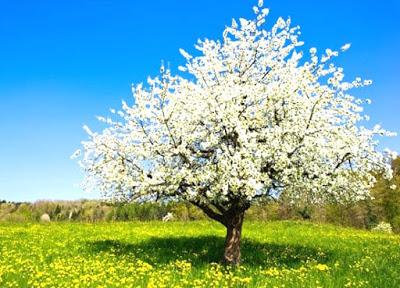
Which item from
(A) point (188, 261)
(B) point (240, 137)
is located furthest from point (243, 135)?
(A) point (188, 261)

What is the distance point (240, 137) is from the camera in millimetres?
16469

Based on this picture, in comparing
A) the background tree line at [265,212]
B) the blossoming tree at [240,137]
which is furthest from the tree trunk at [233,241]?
the background tree line at [265,212]

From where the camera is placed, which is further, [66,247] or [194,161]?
[66,247]

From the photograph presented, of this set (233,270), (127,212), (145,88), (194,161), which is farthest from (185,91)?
(127,212)

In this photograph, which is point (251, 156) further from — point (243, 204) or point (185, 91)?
point (185, 91)

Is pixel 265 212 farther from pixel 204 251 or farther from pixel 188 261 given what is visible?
pixel 188 261

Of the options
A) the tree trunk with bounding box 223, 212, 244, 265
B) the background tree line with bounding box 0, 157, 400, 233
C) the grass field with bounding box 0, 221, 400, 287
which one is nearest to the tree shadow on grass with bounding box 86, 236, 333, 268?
the grass field with bounding box 0, 221, 400, 287

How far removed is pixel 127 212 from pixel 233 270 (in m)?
57.8

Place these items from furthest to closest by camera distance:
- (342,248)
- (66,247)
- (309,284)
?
(342,248) → (66,247) → (309,284)

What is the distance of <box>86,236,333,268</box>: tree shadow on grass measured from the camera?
19328 millimetres

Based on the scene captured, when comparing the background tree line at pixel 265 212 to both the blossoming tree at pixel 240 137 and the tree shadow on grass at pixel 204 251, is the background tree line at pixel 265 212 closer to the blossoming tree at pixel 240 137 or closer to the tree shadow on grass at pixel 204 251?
the tree shadow on grass at pixel 204 251

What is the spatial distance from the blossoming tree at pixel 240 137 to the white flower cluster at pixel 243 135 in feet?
0.13

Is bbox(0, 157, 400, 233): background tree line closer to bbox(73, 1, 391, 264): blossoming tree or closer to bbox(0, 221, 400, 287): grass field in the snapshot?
bbox(0, 221, 400, 287): grass field

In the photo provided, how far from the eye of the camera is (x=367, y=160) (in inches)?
720
